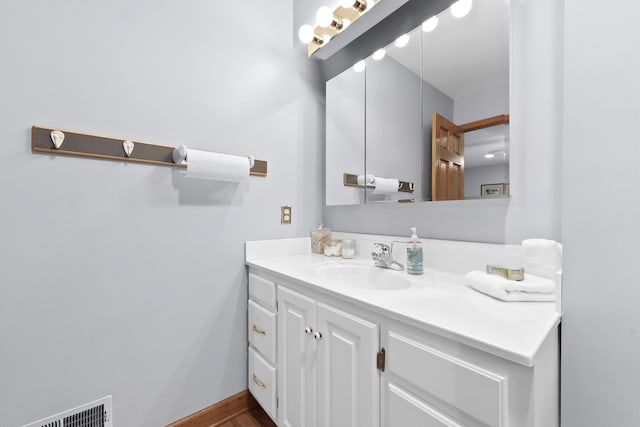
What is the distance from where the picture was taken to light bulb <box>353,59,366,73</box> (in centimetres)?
157

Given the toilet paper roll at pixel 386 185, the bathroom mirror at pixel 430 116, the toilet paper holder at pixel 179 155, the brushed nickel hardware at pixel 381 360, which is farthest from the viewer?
the toilet paper roll at pixel 386 185

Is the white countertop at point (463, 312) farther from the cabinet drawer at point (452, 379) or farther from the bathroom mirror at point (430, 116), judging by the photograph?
the bathroom mirror at point (430, 116)

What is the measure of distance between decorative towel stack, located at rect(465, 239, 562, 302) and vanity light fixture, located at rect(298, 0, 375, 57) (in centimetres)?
135

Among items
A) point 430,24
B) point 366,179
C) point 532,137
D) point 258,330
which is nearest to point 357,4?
point 430,24

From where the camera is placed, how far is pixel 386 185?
145 cm

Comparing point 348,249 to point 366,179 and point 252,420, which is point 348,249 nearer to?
point 366,179

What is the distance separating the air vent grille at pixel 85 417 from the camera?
3.18 feet

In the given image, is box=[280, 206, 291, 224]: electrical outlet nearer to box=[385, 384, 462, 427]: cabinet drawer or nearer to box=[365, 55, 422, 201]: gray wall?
box=[365, 55, 422, 201]: gray wall

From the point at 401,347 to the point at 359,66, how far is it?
151 centimetres

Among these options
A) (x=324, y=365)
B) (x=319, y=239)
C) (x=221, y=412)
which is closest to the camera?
(x=324, y=365)

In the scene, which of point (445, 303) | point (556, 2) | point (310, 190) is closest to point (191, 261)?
point (310, 190)

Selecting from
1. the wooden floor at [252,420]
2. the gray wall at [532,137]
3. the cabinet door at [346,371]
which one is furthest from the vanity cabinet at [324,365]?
the gray wall at [532,137]

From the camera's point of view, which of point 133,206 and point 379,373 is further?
point 133,206

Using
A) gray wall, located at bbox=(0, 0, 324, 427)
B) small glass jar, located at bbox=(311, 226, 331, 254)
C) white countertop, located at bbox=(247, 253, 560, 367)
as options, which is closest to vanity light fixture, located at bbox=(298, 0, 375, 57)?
gray wall, located at bbox=(0, 0, 324, 427)
